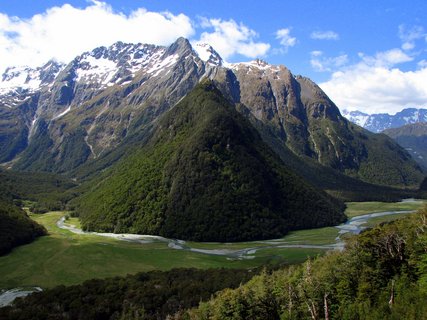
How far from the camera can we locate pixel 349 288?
9469 cm

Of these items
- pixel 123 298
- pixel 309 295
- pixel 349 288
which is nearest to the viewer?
pixel 309 295

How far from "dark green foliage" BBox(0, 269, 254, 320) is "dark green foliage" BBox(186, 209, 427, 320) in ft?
60.9

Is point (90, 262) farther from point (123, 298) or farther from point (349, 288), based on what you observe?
point (349, 288)

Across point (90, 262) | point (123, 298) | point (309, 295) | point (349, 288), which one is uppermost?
point (349, 288)

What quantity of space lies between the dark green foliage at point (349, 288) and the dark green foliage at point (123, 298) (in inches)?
731

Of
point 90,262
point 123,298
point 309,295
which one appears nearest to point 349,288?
point 309,295

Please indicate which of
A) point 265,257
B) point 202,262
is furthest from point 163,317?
point 265,257

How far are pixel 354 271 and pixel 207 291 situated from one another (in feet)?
154

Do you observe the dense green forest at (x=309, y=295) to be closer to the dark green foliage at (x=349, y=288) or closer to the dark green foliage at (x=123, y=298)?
the dark green foliage at (x=349, y=288)

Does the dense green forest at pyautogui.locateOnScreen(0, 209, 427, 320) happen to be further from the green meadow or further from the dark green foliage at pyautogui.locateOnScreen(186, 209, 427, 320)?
the green meadow

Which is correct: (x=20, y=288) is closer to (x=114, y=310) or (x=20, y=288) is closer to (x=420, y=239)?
(x=114, y=310)

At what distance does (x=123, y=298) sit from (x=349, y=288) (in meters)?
62.9

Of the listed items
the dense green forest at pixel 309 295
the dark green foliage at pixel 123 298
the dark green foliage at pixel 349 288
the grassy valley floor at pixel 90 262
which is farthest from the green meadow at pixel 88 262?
the dark green foliage at pixel 349 288

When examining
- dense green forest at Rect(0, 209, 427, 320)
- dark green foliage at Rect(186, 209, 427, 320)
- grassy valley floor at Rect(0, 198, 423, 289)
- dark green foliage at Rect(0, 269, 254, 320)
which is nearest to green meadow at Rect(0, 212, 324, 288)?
grassy valley floor at Rect(0, 198, 423, 289)
